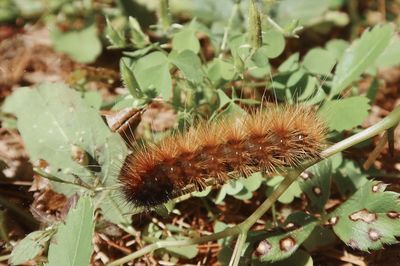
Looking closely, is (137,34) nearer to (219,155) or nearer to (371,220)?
(219,155)

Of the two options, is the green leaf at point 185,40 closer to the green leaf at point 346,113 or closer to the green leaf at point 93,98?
the green leaf at point 93,98

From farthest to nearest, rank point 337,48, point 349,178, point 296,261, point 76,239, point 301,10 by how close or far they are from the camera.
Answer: point 301,10
point 337,48
point 349,178
point 296,261
point 76,239

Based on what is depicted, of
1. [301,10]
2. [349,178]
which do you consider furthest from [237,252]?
[301,10]

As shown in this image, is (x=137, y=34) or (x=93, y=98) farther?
(x=93, y=98)

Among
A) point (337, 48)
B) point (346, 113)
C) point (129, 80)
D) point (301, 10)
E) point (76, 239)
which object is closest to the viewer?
point (76, 239)

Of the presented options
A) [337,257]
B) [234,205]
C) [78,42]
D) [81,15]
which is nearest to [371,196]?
[337,257]

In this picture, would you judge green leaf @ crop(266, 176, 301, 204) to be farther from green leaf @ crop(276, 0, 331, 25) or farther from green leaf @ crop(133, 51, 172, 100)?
green leaf @ crop(276, 0, 331, 25)

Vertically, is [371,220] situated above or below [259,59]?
below
